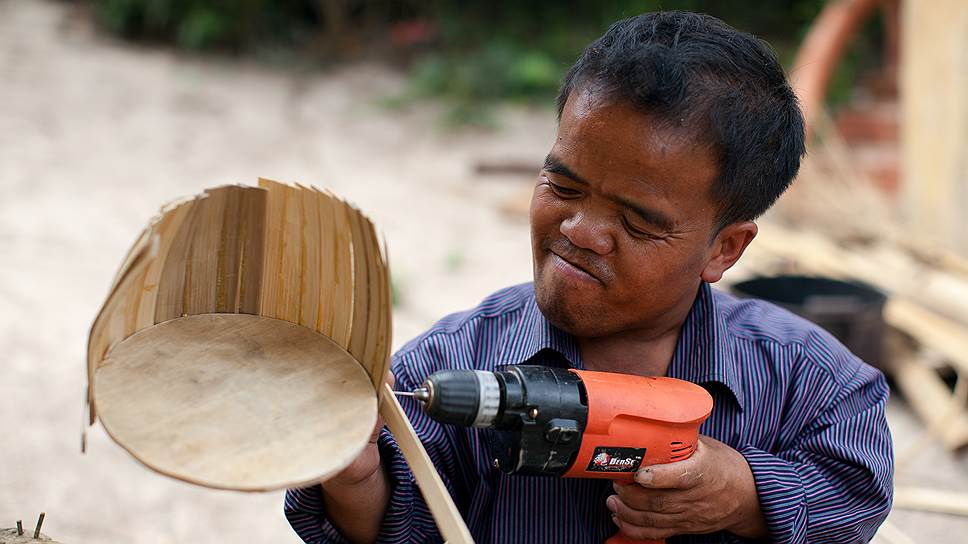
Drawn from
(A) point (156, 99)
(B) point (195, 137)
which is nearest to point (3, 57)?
(A) point (156, 99)

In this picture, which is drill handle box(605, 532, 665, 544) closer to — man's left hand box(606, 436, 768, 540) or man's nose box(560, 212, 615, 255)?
man's left hand box(606, 436, 768, 540)

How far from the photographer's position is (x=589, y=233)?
151 centimetres

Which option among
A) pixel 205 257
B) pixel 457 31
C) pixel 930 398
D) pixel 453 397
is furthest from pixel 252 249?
pixel 457 31

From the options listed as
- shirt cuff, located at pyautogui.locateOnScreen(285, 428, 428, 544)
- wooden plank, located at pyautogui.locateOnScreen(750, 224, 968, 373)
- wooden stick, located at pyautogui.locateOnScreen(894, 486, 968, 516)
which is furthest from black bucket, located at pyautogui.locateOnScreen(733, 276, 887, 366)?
shirt cuff, located at pyautogui.locateOnScreen(285, 428, 428, 544)

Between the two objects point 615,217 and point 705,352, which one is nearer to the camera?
point 615,217

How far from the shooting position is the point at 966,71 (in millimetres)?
4996

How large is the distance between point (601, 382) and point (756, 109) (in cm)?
51

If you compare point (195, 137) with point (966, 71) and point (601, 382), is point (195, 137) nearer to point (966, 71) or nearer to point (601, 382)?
point (966, 71)

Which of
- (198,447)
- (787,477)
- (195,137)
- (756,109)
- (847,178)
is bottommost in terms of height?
(195,137)

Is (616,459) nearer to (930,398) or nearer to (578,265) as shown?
(578,265)

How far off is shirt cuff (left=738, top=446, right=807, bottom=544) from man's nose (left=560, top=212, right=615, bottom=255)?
0.45m

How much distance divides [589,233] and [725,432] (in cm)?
49

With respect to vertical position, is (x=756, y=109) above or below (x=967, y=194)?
above

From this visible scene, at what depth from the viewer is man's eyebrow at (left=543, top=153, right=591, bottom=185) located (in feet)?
4.96
